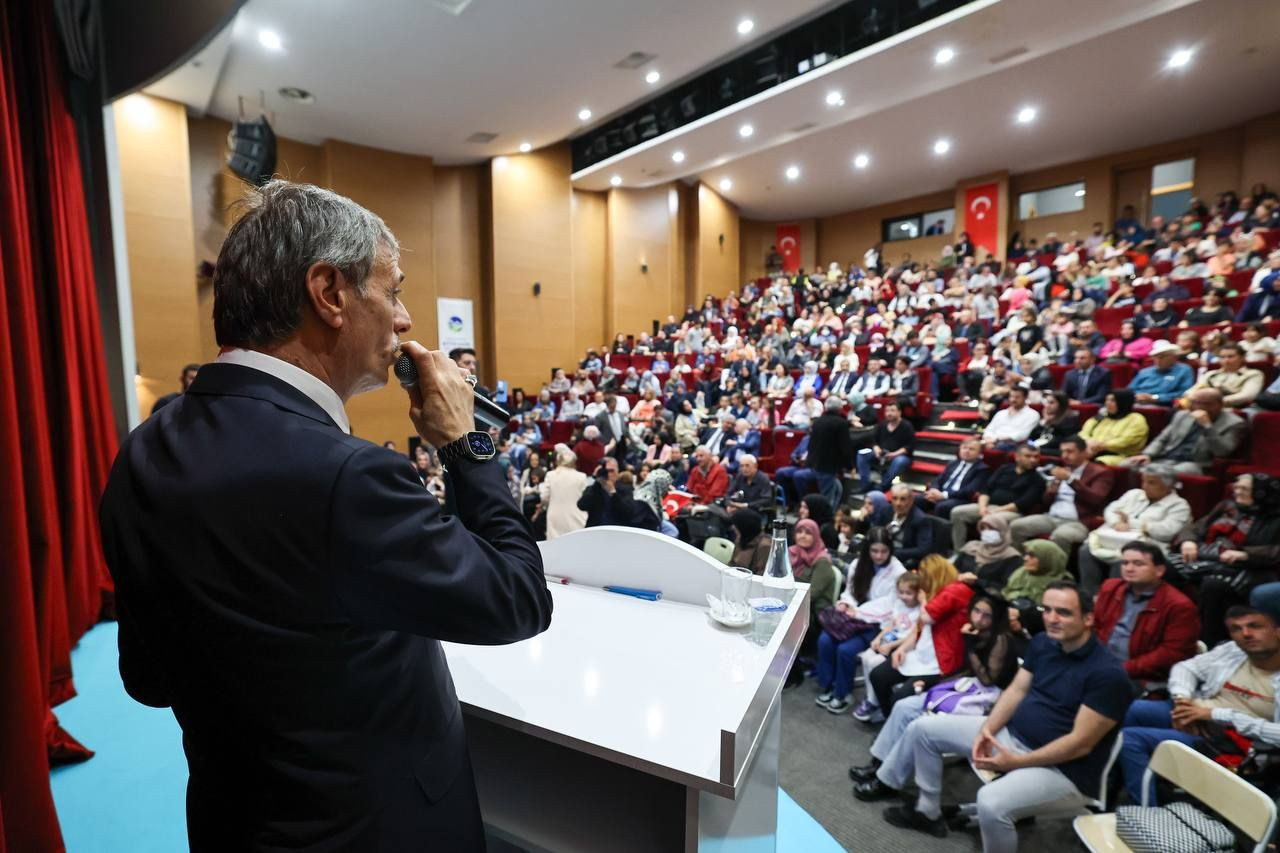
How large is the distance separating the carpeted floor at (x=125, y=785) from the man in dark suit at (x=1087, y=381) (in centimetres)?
479

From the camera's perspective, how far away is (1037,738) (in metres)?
2.29

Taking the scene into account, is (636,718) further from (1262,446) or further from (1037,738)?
(1262,446)

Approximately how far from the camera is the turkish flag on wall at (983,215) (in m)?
12.2

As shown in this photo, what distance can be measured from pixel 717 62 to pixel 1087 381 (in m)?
6.04

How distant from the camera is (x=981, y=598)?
284 cm

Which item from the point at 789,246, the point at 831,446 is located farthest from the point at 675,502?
the point at 789,246

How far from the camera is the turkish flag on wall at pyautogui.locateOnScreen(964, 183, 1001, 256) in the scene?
12.2 meters

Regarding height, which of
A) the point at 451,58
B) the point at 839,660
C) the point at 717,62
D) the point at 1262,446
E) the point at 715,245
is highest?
the point at 717,62

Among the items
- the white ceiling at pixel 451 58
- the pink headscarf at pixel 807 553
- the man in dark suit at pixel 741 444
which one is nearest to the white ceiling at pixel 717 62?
the white ceiling at pixel 451 58

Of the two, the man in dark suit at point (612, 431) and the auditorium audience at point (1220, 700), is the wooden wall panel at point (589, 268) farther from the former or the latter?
the auditorium audience at point (1220, 700)

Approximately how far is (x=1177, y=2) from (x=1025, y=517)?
5.75 m

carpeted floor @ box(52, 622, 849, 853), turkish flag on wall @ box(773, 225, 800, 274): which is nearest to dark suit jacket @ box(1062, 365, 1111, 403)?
carpeted floor @ box(52, 622, 849, 853)

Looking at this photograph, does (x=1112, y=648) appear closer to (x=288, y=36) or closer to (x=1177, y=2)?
(x=1177, y=2)

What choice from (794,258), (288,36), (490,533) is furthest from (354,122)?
(794,258)
